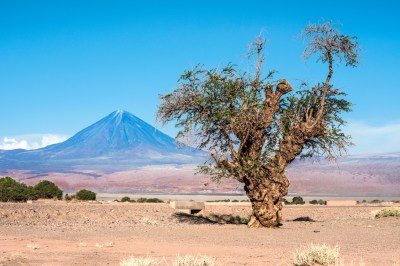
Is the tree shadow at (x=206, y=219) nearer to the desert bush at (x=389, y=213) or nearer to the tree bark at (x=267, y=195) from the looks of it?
the tree bark at (x=267, y=195)

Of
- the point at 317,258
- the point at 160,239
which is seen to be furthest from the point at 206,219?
the point at 317,258

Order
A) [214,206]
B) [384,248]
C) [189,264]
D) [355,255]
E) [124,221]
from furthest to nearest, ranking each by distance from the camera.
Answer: [214,206] → [124,221] → [384,248] → [355,255] → [189,264]

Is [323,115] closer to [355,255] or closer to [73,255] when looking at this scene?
[355,255]

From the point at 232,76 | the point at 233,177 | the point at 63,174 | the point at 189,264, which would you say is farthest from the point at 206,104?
the point at 63,174

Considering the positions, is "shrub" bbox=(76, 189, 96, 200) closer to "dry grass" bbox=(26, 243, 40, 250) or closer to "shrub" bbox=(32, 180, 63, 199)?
"shrub" bbox=(32, 180, 63, 199)

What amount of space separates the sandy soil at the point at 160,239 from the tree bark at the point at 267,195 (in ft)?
2.97

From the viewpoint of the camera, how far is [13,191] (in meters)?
49.7

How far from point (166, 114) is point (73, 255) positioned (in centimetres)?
1353

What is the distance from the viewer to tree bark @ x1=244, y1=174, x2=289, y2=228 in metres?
29.8

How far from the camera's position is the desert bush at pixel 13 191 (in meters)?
49.1

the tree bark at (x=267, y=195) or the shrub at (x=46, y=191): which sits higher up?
the shrub at (x=46, y=191)

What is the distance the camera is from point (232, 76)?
1202 inches

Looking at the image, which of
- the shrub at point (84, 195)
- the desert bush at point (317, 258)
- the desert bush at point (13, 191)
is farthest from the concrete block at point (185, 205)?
the desert bush at point (317, 258)

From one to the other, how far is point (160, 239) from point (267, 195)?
23.1ft
